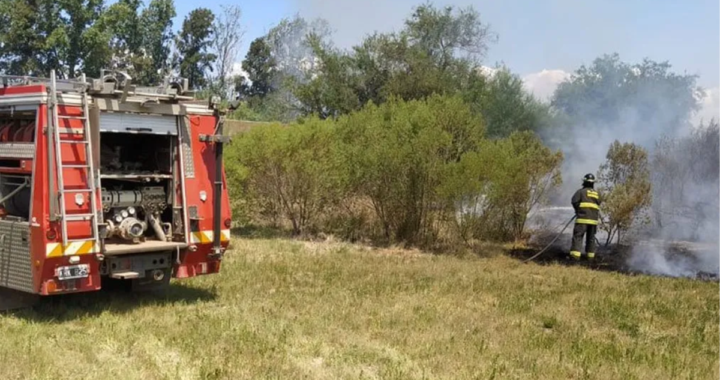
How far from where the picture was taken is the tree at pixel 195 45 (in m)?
57.8

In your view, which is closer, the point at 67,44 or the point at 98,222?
the point at 98,222

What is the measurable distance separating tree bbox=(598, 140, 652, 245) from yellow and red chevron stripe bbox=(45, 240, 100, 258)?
10033 millimetres

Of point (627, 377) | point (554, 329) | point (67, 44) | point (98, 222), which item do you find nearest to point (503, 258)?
point (554, 329)

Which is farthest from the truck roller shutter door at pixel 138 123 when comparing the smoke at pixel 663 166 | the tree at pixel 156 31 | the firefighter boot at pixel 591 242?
the tree at pixel 156 31

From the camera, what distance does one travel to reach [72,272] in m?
7.22

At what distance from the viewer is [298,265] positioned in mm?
11484

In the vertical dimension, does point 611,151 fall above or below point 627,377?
above

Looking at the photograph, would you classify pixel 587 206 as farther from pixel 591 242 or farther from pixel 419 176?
pixel 419 176

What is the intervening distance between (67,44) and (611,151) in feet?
129

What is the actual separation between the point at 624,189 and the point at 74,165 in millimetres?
10311

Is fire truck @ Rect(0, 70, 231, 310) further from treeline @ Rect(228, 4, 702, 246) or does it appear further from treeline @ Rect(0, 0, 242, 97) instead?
treeline @ Rect(0, 0, 242, 97)

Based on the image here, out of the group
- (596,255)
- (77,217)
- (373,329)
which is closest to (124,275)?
(77,217)

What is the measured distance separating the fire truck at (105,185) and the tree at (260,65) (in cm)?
5494

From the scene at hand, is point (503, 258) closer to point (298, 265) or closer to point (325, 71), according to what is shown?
point (298, 265)
